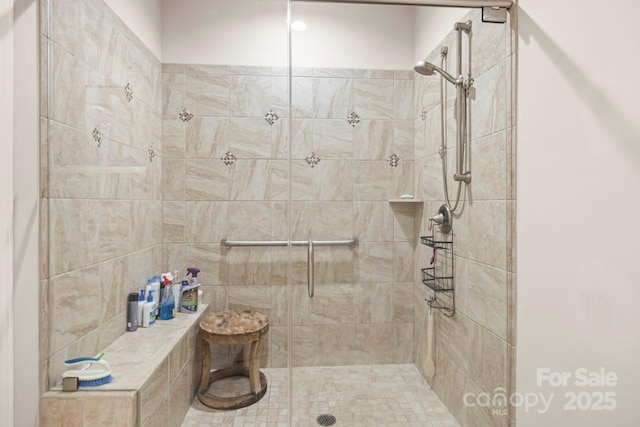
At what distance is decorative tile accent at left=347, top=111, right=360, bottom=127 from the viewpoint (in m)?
1.45

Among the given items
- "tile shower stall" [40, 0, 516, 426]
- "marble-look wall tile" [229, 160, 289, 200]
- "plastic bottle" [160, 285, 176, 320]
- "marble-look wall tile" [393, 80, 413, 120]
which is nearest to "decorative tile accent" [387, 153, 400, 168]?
"tile shower stall" [40, 0, 516, 426]

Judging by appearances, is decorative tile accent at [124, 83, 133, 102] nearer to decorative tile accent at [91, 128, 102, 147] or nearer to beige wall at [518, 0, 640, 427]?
decorative tile accent at [91, 128, 102, 147]

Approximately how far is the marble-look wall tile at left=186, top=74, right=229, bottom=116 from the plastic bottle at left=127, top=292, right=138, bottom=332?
78 centimetres

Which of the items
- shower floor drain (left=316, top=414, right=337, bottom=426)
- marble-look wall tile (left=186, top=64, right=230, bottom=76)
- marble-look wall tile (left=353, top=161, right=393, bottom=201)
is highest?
marble-look wall tile (left=186, top=64, right=230, bottom=76)

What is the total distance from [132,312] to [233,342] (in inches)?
16.4

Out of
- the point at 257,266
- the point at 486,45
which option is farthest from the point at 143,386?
the point at 486,45

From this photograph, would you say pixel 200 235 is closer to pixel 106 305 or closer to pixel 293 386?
pixel 106 305

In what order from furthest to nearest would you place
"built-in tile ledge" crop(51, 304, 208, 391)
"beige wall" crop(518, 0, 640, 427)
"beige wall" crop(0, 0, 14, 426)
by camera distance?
"built-in tile ledge" crop(51, 304, 208, 391), "beige wall" crop(0, 0, 14, 426), "beige wall" crop(518, 0, 640, 427)

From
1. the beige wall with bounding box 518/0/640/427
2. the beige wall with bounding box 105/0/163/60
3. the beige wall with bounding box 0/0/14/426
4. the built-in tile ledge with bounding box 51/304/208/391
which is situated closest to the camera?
the beige wall with bounding box 518/0/640/427

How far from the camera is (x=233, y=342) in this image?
145 centimetres

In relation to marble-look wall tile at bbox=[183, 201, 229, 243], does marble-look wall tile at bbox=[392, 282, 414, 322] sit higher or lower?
lower

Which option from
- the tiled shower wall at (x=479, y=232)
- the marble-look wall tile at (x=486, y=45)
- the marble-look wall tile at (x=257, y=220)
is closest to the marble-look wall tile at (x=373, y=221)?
the tiled shower wall at (x=479, y=232)

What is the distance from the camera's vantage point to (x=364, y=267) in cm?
147

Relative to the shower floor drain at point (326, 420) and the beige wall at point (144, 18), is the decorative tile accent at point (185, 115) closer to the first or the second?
the beige wall at point (144, 18)
